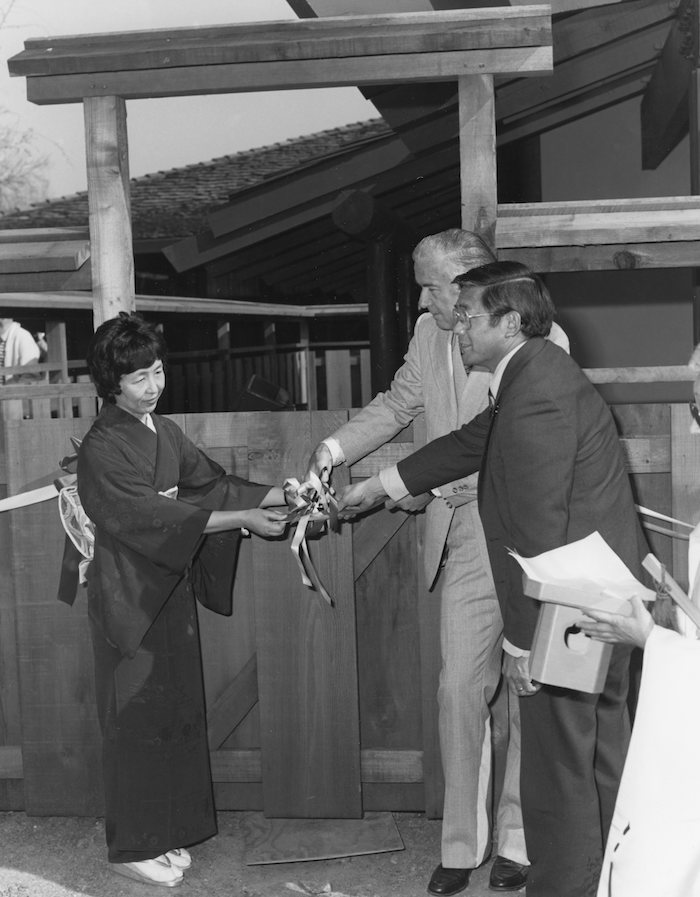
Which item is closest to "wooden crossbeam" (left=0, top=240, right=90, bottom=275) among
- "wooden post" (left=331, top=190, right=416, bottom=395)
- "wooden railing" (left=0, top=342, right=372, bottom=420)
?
"wooden post" (left=331, top=190, right=416, bottom=395)

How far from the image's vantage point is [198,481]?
3.73 meters

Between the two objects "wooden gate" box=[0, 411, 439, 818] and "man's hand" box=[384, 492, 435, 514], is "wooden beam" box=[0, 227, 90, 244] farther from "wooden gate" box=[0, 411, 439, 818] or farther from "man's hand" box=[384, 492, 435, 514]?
"man's hand" box=[384, 492, 435, 514]

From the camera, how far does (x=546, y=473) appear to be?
2.74 meters

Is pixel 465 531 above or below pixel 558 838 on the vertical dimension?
above

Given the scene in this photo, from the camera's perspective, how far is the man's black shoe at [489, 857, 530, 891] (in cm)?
341

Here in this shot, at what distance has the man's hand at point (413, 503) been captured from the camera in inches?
141

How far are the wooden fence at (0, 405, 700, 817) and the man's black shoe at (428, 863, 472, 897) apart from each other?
427mm

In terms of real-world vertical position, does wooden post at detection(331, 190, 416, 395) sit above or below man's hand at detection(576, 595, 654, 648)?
above

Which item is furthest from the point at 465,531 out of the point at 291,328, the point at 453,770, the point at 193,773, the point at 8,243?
the point at 291,328

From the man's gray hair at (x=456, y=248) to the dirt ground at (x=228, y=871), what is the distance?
200 cm

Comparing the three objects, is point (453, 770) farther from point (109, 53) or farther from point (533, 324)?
point (109, 53)

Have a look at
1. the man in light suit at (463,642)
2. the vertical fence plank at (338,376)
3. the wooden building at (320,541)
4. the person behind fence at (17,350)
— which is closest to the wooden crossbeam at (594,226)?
the wooden building at (320,541)

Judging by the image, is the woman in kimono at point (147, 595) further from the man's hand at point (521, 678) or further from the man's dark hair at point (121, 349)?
the man's hand at point (521, 678)

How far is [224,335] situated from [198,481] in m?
9.40
